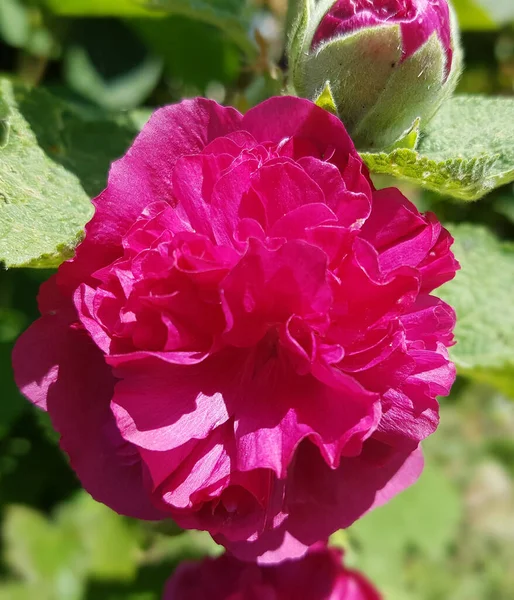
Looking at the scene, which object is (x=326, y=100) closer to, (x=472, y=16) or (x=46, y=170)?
(x=46, y=170)

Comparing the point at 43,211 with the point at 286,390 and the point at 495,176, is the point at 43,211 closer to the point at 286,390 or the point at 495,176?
the point at 286,390

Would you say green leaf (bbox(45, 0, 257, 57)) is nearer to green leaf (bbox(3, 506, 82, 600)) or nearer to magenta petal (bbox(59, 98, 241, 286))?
magenta petal (bbox(59, 98, 241, 286))

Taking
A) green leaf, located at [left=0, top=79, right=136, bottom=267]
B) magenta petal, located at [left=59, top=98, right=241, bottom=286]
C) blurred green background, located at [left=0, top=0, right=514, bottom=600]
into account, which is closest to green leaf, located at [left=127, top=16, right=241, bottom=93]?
blurred green background, located at [left=0, top=0, right=514, bottom=600]

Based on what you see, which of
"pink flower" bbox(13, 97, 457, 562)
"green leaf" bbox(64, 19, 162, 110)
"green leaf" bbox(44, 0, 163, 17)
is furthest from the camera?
"green leaf" bbox(64, 19, 162, 110)

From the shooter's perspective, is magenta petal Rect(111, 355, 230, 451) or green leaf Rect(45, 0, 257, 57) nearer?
magenta petal Rect(111, 355, 230, 451)

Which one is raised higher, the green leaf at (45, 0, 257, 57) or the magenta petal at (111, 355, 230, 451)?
the green leaf at (45, 0, 257, 57)

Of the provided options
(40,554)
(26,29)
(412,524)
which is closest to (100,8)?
(26,29)

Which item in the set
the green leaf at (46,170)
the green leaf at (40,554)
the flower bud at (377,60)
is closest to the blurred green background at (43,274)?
the green leaf at (40,554)
